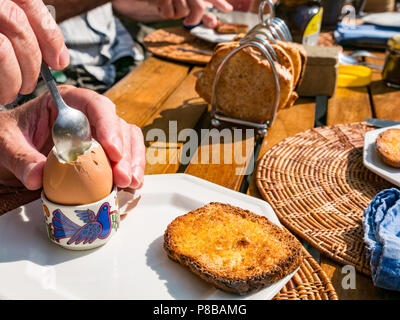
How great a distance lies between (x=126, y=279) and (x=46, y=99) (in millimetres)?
475

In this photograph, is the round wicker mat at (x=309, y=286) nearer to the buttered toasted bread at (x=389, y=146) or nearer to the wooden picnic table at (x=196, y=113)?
the wooden picnic table at (x=196, y=113)

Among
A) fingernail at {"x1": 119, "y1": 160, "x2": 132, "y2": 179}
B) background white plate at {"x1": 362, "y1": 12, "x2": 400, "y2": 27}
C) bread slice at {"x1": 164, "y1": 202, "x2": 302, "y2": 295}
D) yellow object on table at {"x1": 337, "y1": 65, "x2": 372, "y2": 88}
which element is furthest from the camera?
background white plate at {"x1": 362, "y1": 12, "x2": 400, "y2": 27}

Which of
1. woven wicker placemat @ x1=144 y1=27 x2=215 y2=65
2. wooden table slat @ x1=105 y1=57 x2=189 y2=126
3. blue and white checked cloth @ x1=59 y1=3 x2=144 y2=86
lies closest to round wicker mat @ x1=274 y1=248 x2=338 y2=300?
wooden table slat @ x1=105 y1=57 x2=189 y2=126

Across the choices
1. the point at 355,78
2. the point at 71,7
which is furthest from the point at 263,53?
the point at 71,7

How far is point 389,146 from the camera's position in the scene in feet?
3.12

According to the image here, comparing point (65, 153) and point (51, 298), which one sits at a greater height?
point (65, 153)

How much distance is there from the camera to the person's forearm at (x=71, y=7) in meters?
1.55

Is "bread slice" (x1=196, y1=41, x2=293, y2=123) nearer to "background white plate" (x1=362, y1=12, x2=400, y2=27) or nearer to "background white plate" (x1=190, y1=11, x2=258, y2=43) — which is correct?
"background white plate" (x1=190, y1=11, x2=258, y2=43)

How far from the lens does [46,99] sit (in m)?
0.91

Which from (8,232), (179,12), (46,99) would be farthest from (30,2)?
(179,12)

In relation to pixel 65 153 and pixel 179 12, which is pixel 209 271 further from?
pixel 179 12

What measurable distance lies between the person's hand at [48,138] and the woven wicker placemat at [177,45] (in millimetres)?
807

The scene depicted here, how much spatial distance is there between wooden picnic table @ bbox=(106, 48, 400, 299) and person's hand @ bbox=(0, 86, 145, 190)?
0.17 meters

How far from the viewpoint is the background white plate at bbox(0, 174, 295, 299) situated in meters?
0.60
